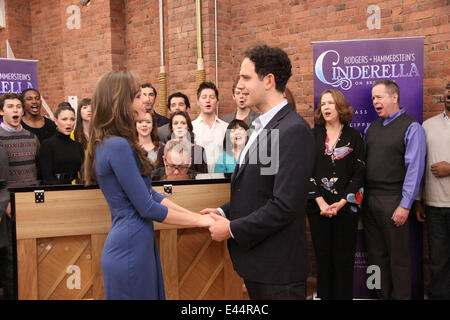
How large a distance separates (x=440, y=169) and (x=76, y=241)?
106 inches

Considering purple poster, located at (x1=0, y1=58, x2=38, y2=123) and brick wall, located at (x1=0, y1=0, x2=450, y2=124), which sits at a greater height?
brick wall, located at (x1=0, y1=0, x2=450, y2=124)

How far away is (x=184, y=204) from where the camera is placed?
7.89 feet

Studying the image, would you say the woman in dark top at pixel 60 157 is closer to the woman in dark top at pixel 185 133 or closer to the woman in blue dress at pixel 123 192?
the woman in dark top at pixel 185 133

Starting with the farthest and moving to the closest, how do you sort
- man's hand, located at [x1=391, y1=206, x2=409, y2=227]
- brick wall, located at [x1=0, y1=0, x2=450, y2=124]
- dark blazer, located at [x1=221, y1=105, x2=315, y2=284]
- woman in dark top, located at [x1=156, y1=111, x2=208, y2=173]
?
brick wall, located at [x1=0, y1=0, x2=450, y2=124] < woman in dark top, located at [x1=156, y1=111, x2=208, y2=173] < man's hand, located at [x1=391, y1=206, x2=409, y2=227] < dark blazer, located at [x1=221, y1=105, x2=315, y2=284]

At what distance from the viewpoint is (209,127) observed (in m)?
3.99

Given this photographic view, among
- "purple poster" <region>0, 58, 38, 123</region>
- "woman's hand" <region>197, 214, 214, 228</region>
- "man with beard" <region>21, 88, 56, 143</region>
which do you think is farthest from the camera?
"purple poster" <region>0, 58, 38, 123</region>

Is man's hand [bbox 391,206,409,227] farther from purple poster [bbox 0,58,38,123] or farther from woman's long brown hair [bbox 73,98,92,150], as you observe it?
purple poster [bbox 0,58,38,123]

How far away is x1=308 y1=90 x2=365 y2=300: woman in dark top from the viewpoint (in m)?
3.27

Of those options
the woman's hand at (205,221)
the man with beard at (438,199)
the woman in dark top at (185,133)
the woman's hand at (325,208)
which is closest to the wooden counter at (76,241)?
the woman's hand at (205,221)

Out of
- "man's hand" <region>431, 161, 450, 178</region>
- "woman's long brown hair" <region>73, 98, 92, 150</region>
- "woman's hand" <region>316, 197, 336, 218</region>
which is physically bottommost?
"woman's hand" <region>316, 197, 336, 218</region>

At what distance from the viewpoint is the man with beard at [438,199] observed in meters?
3.28

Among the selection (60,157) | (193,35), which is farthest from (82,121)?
(193,35)

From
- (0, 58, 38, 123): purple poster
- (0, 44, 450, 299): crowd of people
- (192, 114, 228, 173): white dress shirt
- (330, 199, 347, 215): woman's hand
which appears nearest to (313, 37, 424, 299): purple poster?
(0, 44, 450, 299): crowd of people
